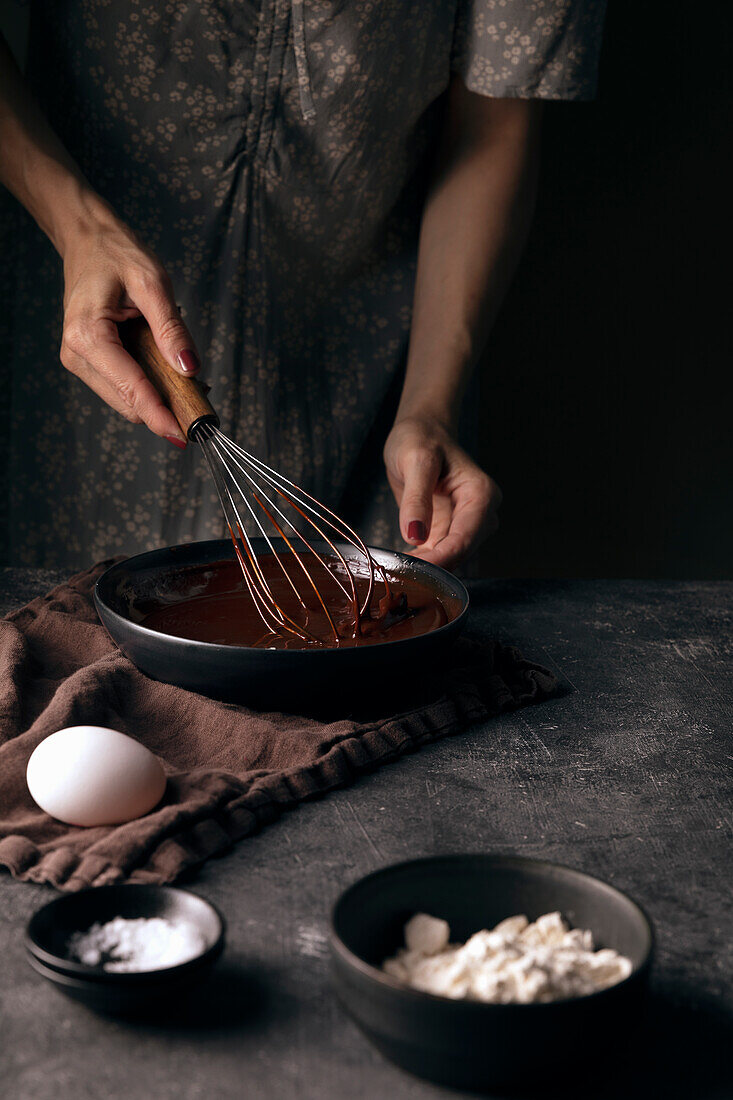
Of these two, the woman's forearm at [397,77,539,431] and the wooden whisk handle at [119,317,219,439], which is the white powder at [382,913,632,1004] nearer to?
the wooden whisk handle at [119,317,219,439]

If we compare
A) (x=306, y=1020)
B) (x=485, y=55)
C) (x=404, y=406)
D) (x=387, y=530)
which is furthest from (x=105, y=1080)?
(x=485, y=55)

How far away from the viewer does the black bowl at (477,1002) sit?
1.32ft

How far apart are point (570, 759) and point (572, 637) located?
289 mm

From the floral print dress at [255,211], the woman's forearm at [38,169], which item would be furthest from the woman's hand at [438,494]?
the woman's forearm at [38,169]

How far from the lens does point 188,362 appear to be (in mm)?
923

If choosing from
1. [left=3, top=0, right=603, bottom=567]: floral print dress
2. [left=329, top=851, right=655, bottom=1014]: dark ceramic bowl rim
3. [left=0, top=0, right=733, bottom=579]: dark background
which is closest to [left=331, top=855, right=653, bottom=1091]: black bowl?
[left=329, top=851, right=655, bottom=1014]: dark ceramic bowl rim

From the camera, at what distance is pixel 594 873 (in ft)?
2.00

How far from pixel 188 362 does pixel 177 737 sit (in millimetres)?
358

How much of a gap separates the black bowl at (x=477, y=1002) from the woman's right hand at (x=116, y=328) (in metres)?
0.57

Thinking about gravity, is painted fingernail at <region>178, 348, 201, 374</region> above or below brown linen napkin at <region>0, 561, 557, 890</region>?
above

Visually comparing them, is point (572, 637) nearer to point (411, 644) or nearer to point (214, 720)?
point (411, 644)

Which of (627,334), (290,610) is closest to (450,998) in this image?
(290,610)

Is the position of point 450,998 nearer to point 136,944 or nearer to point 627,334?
point 136,944

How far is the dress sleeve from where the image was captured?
1.30 meters
